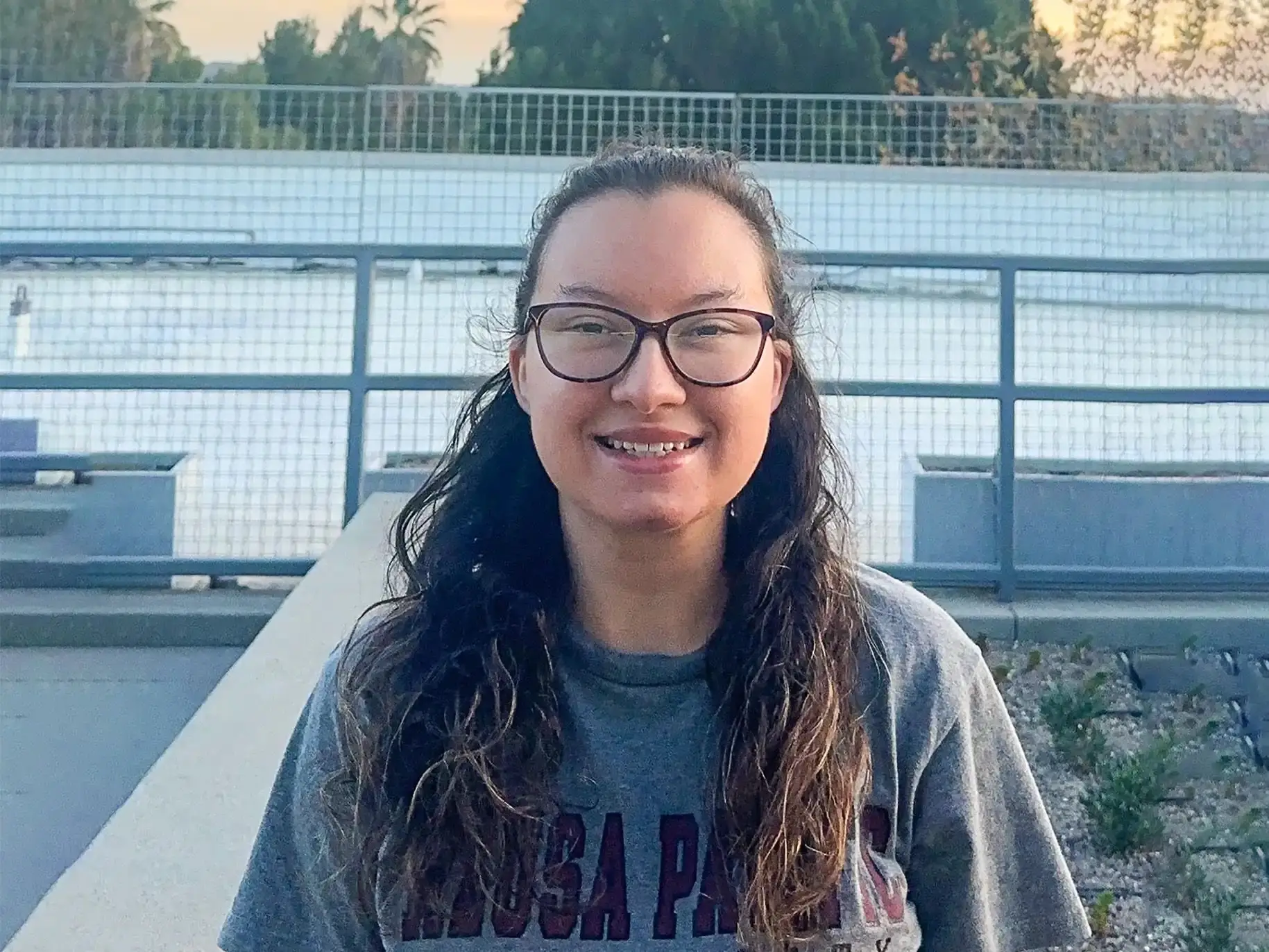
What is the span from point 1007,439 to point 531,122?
7.40m

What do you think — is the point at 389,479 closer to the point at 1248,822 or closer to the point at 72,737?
the point at 72,737

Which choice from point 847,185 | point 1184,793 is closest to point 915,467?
point 1184,793

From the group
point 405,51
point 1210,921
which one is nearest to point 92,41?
point 405,51

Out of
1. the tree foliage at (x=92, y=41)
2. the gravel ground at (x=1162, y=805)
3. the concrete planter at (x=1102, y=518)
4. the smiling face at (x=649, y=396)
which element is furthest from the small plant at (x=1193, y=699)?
the tree foliage at (x=92, y=41)

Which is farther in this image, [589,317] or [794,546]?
[794,546]

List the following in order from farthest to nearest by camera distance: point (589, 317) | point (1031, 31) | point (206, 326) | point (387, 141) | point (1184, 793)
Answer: point (1031, 31)
point (387, 141)
point (206, 326)
point (1184, 793)
point (589, 317)

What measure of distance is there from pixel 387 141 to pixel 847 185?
16.8ft

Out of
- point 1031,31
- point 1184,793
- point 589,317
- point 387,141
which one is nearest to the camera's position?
point 589,317

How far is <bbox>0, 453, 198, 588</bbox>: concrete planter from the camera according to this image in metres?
5.83

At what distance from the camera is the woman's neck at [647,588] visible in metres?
1.65

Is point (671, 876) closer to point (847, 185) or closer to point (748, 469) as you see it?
point (748, 469)

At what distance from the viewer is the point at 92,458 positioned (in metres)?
6.03

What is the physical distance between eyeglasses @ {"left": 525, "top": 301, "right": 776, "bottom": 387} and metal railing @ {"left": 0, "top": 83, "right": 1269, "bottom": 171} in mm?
10259

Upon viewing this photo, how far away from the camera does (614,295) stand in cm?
156
